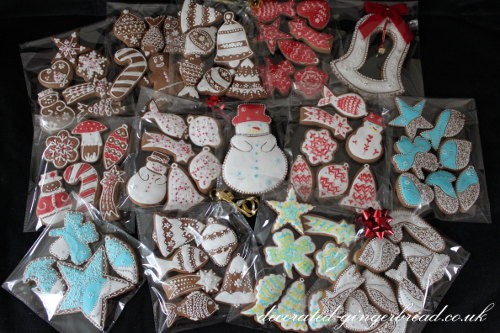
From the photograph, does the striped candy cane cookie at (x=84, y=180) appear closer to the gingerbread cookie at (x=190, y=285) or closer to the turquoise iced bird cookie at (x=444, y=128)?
the gingerbread cookie at (x=190, y=285)

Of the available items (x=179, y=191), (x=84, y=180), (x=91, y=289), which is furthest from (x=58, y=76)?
(x=91, y=289)

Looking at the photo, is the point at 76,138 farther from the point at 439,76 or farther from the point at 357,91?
the point at 439,76

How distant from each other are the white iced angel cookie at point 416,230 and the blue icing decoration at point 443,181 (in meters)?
0.12

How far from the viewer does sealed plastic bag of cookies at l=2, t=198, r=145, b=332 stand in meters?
1.43

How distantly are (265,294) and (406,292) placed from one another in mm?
422

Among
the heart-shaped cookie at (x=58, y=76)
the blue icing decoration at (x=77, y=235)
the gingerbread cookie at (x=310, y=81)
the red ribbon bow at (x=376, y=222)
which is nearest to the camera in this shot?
the red ribbon bow at (x=376, y=222)

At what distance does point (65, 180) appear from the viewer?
155cm

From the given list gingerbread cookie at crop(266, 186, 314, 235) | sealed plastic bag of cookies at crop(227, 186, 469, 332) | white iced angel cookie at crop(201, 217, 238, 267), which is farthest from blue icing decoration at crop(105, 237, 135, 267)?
gingerbread cookie at crop(266, 186, 314, 235)

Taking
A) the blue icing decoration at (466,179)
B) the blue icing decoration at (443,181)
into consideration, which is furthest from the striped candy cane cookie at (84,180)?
the blue icing decoration at (466,179)

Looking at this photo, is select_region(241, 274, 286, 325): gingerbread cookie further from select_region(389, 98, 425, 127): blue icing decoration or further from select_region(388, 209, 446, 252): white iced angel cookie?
select_region(389, 98, 425, 127): blue icing decoration

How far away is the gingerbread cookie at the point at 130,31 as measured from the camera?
1.69 metres

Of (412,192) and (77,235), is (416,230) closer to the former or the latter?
(412,192)

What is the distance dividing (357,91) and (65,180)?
1.01m

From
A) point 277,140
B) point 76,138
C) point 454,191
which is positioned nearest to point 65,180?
point 76,138
